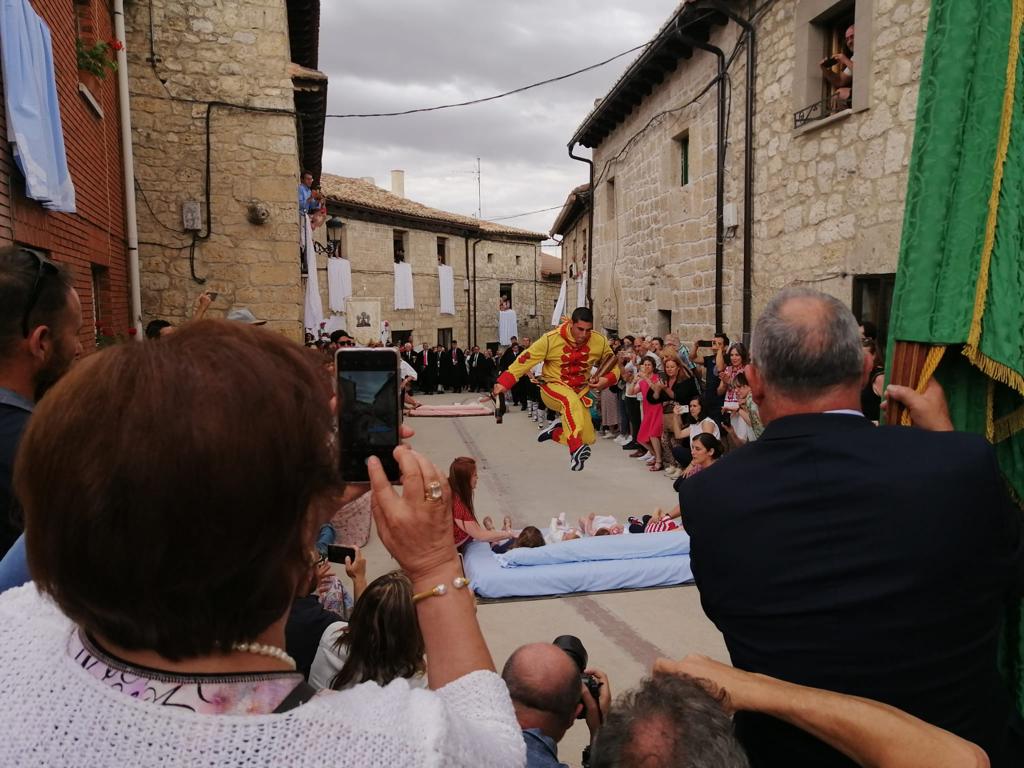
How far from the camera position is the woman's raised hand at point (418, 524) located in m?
1.08

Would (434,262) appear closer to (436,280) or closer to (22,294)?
(436,280)

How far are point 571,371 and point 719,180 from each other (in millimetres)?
4542

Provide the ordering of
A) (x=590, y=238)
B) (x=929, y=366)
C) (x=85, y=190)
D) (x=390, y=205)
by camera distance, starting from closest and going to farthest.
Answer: (x=929, y=366)
(x=85, y=190)
(x=590, y=238)
(x=390, y=205)

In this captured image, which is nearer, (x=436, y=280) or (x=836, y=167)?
(x=836, y=167)

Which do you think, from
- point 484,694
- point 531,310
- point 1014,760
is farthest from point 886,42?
point 531,310

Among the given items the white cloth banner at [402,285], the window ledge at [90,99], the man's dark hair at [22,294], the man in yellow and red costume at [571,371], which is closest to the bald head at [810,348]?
the man's dark hair at [22,294]

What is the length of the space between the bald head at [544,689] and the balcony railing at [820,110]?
24.6 ft

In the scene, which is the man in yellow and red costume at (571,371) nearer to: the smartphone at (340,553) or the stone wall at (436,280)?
the smartphone at (340,553)

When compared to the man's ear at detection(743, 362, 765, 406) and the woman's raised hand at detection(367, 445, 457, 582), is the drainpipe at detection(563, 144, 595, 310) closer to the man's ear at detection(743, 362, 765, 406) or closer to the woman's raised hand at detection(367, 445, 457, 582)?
the man's ear at detection(743, 362, 765, 406)

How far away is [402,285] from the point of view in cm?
2972

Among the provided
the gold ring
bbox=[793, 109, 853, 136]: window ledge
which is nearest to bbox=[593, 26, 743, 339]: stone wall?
bbox=[793, 109, 853, 136]: window ledge

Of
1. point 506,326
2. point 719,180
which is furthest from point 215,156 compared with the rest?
point 506,326

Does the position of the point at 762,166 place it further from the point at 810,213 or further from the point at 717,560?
the point at 717,560

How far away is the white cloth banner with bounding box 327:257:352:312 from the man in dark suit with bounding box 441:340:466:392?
4.56 metres
